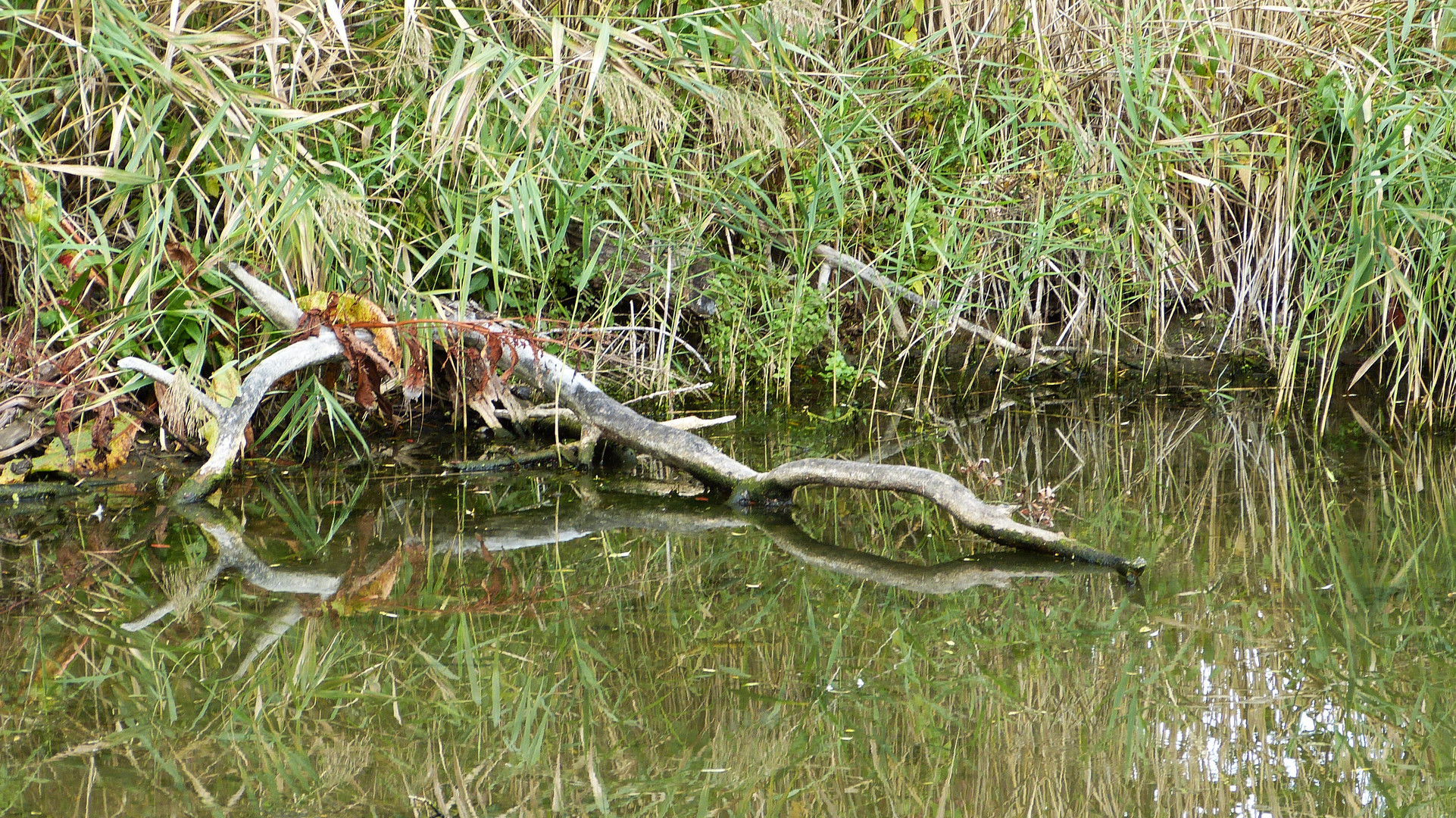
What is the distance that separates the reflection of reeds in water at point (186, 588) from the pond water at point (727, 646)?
0.03 ft

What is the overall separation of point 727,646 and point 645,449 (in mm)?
1070

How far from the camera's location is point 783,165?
4.50 m

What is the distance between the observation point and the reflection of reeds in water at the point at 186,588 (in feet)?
9.11

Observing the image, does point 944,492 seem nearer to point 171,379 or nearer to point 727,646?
point 727,646

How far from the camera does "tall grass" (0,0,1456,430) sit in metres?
3.63

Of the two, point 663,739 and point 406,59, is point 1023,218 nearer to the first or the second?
point 406,59

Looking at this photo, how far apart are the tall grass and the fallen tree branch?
14cm

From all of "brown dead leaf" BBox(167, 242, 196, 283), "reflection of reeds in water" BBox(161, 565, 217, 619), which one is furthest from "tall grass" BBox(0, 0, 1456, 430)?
"reflection of reeds in water" BBox(161, 565, 217, 619)

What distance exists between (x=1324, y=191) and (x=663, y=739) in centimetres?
316

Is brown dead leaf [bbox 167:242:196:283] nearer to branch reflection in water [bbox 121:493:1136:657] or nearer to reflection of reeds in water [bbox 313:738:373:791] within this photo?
branch reflection in water [bbox 121:493:1136:657]

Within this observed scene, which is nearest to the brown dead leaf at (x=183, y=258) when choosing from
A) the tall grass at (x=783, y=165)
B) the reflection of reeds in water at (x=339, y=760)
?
the tall grass at (x=783, y=165)

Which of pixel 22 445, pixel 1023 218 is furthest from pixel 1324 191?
pixel 22 445

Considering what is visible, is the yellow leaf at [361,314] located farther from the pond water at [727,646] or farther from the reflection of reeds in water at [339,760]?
the reflection of reeds in water at [339,760]

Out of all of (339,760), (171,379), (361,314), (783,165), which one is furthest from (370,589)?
(783,165)
